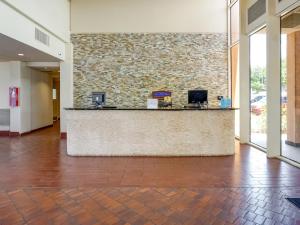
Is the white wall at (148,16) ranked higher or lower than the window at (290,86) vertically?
higher

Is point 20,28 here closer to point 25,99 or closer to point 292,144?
point 25,99

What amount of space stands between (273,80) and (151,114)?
8.72 feet

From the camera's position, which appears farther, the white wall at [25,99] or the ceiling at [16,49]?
the white wall at [25,99]

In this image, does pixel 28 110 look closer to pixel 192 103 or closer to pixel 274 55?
pixel 192 103

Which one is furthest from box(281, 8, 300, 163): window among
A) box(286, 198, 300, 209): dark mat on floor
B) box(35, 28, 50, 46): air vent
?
box(35, 28, 50, 46): air vent

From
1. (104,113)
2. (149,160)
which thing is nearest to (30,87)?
(104,113)

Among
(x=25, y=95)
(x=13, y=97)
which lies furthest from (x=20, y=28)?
(x=25, y=95)

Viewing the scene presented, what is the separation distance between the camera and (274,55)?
5.43 metres

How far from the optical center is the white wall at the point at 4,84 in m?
8.90

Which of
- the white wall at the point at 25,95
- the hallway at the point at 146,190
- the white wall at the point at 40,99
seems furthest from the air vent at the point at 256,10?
the white wall at the point at 40,99

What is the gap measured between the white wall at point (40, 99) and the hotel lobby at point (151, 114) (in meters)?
0.08

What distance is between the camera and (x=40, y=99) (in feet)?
34.7

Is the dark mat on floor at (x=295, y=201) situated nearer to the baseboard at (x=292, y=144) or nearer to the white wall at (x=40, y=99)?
the baseboard at (x=292, y=144)

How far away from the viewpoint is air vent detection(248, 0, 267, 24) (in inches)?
239
